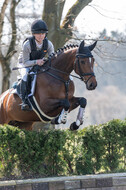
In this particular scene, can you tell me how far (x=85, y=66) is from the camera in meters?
6.12

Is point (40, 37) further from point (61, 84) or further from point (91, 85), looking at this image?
point (91, 85)

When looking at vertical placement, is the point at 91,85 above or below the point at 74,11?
below

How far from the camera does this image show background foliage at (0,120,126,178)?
20.2ft

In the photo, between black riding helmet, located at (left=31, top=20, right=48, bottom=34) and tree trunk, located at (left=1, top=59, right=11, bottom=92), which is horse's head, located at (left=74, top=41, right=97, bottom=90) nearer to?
black riding helmet, located at (left=31, top=20, right=48, bottom=34)

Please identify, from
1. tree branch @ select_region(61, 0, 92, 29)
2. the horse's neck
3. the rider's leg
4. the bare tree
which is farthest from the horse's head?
tree branch @ select_region(61, 0, 92, 29)

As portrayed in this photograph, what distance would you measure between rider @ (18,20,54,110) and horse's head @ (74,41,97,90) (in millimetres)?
802

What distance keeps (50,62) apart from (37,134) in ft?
4.81

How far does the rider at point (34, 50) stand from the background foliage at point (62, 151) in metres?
0.74

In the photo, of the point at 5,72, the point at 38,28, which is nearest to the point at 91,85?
the point at 38,28

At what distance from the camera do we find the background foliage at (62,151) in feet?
20.2

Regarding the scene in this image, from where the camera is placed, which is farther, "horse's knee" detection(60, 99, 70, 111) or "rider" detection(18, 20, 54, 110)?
"rider" detection(18, 20, 54, 110)

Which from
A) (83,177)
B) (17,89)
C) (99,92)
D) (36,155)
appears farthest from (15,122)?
(99,92)

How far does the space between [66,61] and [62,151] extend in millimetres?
1749

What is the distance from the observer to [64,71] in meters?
6.56
